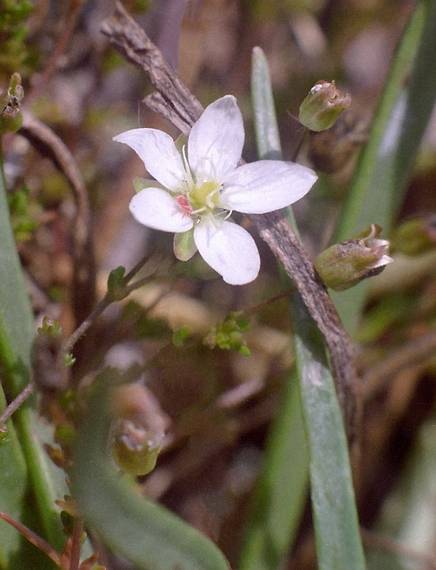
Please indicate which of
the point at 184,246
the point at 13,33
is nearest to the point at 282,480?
the point at 184,246

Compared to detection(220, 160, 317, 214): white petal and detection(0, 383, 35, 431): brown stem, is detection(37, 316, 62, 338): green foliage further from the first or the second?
detection(220, 160, 317, 214): white petal

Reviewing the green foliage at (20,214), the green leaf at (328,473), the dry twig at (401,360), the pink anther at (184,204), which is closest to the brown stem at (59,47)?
the green foliage at (20,214)

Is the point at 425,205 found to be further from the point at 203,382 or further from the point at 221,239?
the point at 221,239

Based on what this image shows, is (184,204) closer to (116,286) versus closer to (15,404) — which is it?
(116,286)

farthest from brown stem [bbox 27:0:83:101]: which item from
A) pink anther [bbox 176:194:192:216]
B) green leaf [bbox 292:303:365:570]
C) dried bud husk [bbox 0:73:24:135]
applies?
green leaf [bbox 292:303:365:570]

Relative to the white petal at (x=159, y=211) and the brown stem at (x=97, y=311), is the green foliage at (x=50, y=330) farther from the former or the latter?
the white petal at (x=159, y=211)

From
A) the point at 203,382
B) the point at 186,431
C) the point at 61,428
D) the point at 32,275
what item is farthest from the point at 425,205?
the point at 61,428
